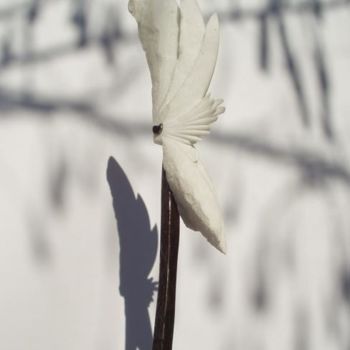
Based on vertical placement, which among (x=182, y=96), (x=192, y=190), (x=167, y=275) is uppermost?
(x=182, y=96)

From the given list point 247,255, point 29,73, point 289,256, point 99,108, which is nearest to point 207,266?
point 247,255

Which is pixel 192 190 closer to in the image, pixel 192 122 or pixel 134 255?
pixel 192 122

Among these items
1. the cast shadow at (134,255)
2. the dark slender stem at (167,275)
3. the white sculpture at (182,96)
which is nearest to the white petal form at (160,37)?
the white sculpture at (182,96)

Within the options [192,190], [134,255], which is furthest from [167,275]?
[134,255]

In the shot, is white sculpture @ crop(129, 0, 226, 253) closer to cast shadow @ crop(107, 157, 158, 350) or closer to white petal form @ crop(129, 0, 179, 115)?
white petal form @ crop(129, 0, 179, 115)

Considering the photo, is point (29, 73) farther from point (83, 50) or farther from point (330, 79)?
point (330, 79)

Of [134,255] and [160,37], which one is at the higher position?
[160,37]

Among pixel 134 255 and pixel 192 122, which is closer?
pixel 192 122
